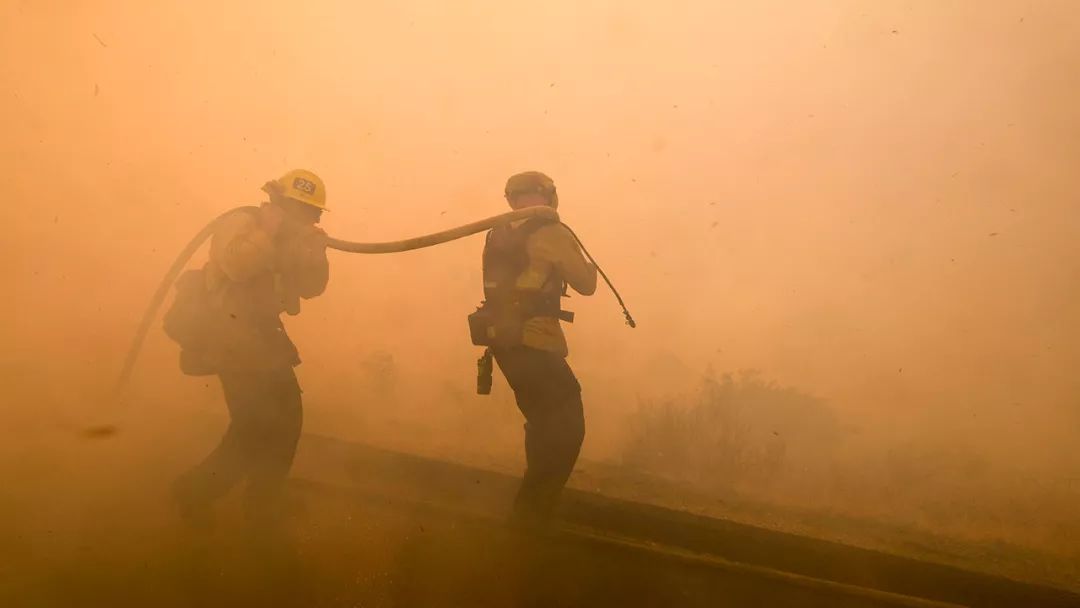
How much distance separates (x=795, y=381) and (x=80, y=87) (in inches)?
217

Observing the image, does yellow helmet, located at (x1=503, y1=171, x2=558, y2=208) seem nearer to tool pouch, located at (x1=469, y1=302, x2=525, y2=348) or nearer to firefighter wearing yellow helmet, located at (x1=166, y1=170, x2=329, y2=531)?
tool pouch, located at (x1=469, y1=302, x2=525, y2=348)

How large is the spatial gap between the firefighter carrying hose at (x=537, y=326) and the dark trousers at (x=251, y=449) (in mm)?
947

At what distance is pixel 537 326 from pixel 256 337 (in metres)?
1.21

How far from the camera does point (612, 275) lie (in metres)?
4.43

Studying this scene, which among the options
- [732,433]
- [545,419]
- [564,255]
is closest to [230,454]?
[545,419]

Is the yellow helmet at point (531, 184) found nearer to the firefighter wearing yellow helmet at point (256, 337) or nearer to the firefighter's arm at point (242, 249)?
→ the firefighter wearing yellow helmet at point (256, 337)

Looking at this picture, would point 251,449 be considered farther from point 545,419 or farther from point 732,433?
point 732,433

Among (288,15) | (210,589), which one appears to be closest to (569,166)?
(288,15)

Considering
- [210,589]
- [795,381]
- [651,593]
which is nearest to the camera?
[210,589]

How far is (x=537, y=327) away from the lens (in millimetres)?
2752

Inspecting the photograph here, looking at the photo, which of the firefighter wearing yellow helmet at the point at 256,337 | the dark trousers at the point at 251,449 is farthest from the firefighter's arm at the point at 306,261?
the dark trousers at the point at 251,449

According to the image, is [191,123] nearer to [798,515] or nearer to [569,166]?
[569,166]

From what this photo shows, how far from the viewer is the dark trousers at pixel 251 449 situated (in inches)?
107

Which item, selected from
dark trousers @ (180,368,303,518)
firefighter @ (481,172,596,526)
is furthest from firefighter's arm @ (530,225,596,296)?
dark trousers @ (180,368,303,518)
